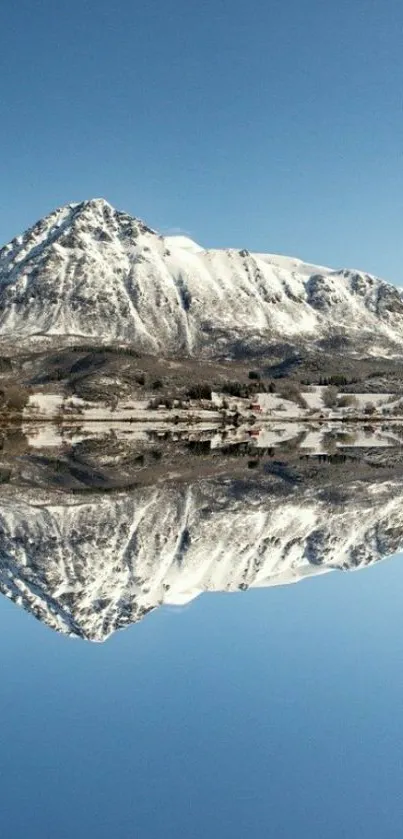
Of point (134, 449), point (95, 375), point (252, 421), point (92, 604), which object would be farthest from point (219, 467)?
point (95, 375)

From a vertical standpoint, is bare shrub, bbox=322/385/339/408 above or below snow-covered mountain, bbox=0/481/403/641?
above

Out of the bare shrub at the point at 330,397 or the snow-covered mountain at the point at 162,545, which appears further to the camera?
the bare shrub at the point at 330,397

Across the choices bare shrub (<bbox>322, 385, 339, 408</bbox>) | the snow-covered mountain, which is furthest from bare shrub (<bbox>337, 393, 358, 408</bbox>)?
the snow-covered mountain

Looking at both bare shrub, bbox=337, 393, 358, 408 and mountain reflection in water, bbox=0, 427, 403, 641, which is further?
bare shrub, bbox=337, 393, 358, 408

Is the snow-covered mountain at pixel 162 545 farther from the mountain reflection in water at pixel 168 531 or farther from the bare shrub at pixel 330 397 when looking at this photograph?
the bare shrub at pixel 330 397

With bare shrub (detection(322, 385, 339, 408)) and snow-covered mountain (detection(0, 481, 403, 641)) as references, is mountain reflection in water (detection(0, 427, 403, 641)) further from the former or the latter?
Result: bare shrub (detection(322, 385, 339, 408))

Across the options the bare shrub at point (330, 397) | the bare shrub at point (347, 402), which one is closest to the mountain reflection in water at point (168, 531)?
the bare shrub at point (347, 402)
